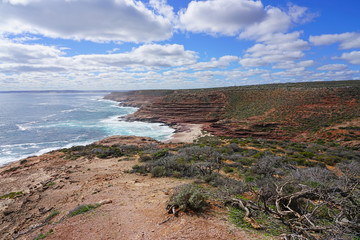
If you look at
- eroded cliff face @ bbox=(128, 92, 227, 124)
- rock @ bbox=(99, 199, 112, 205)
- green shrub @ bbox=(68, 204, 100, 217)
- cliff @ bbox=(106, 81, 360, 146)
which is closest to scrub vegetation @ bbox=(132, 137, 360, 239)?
rock @ bbox=(99, 199, 112, 205)

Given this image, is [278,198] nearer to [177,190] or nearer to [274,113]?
[177,190]

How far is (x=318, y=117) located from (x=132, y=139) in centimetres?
3792

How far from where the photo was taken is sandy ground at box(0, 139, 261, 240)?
519cm

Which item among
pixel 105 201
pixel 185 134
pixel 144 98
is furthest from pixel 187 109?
pixel 144 98

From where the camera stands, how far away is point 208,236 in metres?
4.74

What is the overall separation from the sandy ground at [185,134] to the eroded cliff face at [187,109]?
17.5 feet

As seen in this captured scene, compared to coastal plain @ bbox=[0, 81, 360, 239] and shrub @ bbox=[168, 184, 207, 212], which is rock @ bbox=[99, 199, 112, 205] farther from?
shrub @ bbox=[168, 184, 207, 212]

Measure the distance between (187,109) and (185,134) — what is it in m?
18.6

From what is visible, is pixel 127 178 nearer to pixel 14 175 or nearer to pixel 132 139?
pixel 14 175

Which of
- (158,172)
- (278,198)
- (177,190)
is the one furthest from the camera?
(158,172)

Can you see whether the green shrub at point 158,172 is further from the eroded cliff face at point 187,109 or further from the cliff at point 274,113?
the eroded cliff face at point 187,109

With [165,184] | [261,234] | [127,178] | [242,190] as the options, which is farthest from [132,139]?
[261,234]

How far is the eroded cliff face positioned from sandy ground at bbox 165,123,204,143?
210 inches

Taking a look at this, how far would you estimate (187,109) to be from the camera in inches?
2299
